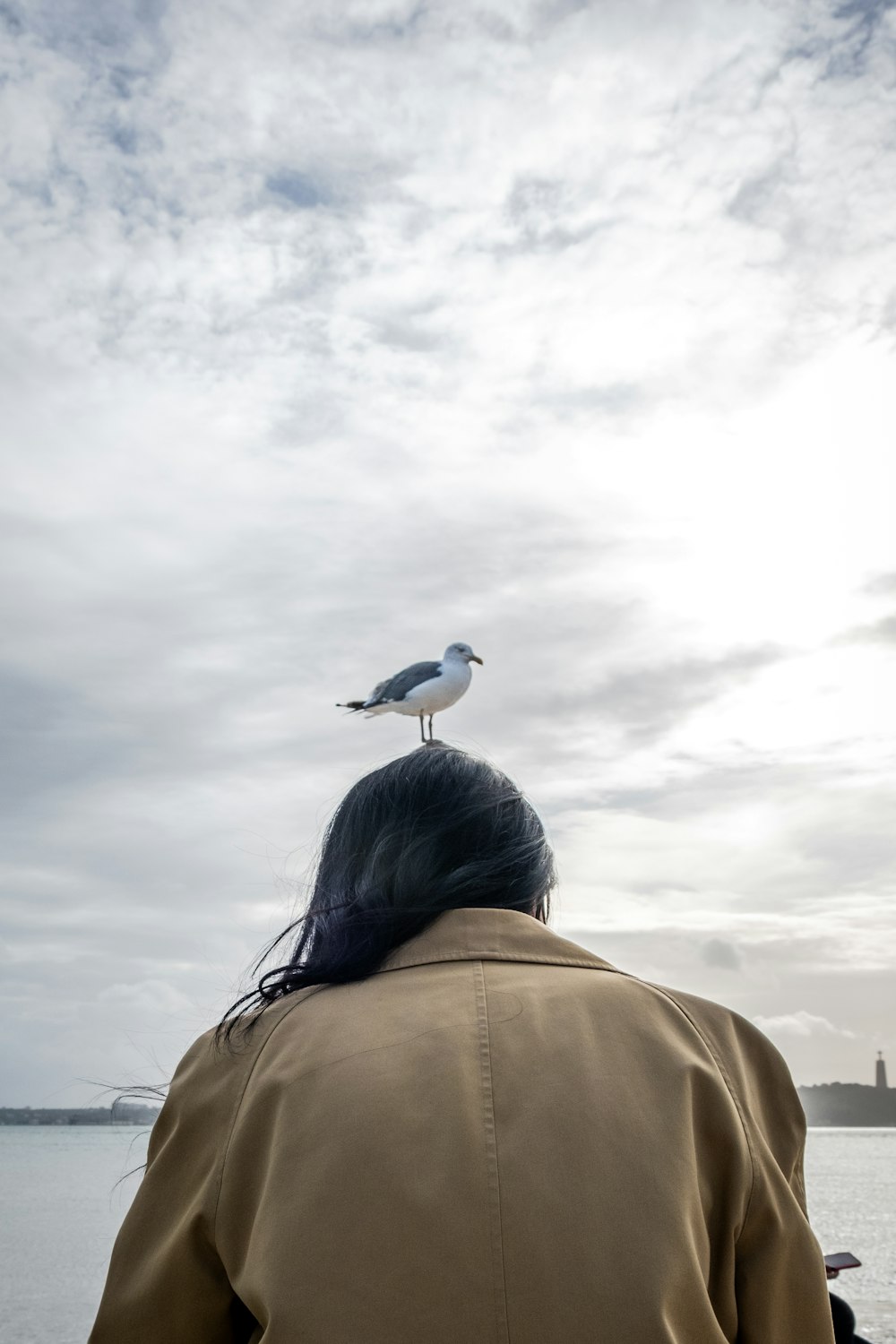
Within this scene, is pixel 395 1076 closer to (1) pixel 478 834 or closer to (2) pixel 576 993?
(2) pixel 576 993

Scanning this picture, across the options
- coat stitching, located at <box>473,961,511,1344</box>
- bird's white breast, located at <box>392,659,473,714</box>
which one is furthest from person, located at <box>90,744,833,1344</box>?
bird's white breast, located at <box>392,659,473,714</box>

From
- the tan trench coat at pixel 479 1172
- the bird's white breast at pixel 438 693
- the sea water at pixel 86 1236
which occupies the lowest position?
the sea water at pixel 86 1236

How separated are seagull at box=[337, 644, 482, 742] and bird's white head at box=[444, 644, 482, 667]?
0.50ft

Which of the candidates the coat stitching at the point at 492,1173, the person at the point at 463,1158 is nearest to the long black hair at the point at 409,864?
the person at the point at 463,1158

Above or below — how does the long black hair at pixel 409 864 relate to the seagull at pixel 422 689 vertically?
below

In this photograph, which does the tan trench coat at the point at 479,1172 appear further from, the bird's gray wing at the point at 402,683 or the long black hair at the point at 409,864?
the bird's gray wing at the point at 402,683

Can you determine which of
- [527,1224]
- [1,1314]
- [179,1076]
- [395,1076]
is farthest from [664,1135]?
[1,1314]

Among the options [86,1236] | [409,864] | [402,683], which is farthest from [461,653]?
[86,1236]

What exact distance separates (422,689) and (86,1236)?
3413 centimetres

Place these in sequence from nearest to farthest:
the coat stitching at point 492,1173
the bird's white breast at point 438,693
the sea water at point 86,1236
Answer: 1. the coat stitching at point 492,1173
2. the bird's white breast at point 438,693
3. the sea water at point 86,1236

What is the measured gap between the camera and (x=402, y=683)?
33.3ft

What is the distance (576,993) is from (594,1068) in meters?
0.14

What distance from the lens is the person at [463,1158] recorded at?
1714mm

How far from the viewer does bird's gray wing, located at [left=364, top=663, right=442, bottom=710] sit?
33.1 ft
